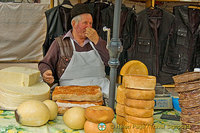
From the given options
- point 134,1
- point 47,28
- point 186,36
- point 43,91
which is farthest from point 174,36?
point 43,91

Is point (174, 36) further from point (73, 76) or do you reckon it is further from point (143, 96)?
point (143, 96)

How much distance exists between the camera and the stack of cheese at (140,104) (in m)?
1.14

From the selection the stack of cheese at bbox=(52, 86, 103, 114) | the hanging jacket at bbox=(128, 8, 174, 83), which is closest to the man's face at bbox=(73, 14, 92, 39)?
the stack of cheese at bbox=(52, 86, 103, 114)

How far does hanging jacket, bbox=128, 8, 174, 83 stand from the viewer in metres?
3.64

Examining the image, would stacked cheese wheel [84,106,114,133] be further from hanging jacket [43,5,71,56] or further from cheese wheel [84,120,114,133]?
hanging jacket [43,5,71,56]

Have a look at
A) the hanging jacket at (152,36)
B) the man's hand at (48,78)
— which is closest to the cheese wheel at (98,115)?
the man's hand at (48,78)

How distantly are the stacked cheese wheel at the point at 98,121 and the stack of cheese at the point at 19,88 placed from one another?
0.45m

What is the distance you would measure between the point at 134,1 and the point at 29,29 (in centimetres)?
179

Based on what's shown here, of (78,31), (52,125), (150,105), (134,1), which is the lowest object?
(52,125)

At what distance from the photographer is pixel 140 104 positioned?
1137 mm

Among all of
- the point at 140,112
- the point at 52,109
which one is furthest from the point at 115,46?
the point at 52,109

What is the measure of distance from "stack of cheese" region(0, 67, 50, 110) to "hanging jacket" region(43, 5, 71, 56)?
1.92 metres

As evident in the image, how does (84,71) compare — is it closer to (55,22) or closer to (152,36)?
(55,22)

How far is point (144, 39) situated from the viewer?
3695 millimetres
